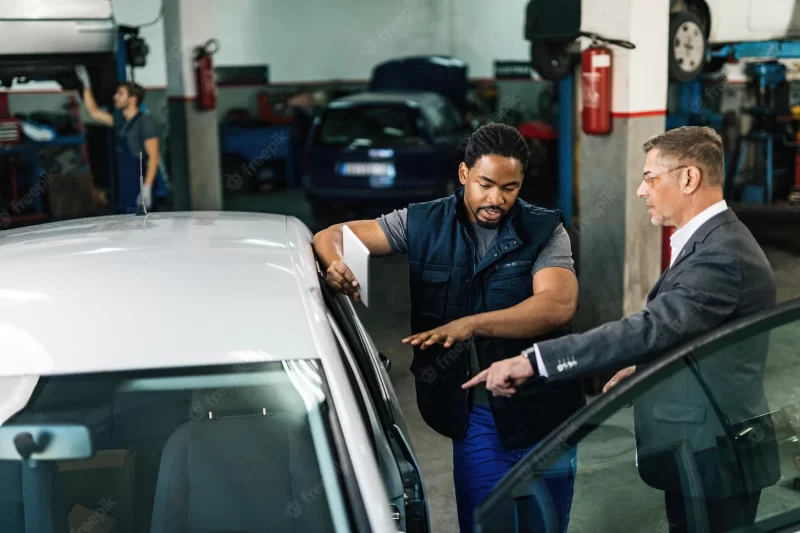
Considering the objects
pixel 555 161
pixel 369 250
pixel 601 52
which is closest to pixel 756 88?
pixel 555 161

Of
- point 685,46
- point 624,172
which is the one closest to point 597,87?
point 624,172

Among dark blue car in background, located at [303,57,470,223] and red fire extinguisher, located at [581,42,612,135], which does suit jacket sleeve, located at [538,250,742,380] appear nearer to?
red fire extinguisher, located at [581,42,612,135]

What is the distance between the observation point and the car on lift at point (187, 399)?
200cm

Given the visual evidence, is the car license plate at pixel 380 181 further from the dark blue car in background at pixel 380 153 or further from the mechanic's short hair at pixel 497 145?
the mechanic's short hair at pixel 497 145

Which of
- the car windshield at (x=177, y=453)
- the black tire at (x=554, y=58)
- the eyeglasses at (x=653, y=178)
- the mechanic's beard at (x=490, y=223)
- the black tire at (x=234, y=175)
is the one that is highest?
the black tire at (x=554, y=58)

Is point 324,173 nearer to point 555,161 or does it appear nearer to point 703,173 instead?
point 555,161

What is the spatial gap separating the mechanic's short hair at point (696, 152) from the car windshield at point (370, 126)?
7823 millimetres

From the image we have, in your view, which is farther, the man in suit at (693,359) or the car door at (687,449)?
the man in suit at (693,359)

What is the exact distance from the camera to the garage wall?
1630 centimetres

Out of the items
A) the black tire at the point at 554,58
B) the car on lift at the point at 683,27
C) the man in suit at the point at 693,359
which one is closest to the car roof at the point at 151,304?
the man in suit at the point at 693,359

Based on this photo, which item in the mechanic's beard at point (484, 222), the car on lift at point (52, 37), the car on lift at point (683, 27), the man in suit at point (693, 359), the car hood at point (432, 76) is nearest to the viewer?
the man in suit at point (693, 359)

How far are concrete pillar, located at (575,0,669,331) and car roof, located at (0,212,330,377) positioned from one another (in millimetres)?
3823

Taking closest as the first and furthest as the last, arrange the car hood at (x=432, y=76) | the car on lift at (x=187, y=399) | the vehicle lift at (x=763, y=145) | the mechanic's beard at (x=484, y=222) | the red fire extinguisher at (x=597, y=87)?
the car on lift at (x=187, y=399) → the mechanic's beard at (x=484, y=222) → the red fire extinguisher at (x=597, y=87) → the vehicle lift at (x=763, y=145) → the car hood at (x=432, y=76)

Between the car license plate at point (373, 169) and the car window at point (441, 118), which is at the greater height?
the car window at point (441, 118)
